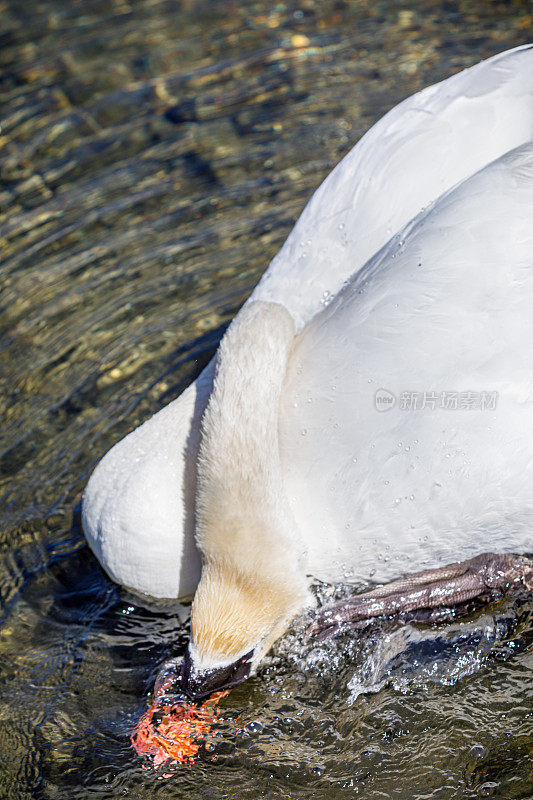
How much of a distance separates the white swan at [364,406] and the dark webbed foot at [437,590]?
11 centimetres

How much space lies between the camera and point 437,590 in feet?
9.71

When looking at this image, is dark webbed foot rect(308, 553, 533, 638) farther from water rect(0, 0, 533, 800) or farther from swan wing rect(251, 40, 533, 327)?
swan wing rect(251, 40, 533, 327)

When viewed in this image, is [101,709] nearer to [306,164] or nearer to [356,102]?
[306,164]

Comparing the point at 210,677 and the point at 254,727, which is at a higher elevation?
the point at 210,677

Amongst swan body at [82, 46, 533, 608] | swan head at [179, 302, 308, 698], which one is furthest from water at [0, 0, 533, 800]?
swan body at [82, 46, 533, 608]

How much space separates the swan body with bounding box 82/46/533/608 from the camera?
258 cm

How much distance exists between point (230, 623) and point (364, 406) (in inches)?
28.5

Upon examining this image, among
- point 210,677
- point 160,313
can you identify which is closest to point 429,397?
point 210,677

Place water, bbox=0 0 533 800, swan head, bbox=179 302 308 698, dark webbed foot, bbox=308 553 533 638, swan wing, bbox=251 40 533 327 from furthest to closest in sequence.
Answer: swan wing, bbox=251 40 533 327
dark webbed foot, bbox=308 553 533 638
swan head, bbox=179 302 308 698
water, bbox=0 0 533 800

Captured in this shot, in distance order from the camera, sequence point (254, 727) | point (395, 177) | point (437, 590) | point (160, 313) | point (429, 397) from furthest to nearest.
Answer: point (160, 313) < point (395, 177) < point (437, 590) < point (254, 727) < point (429, 397)

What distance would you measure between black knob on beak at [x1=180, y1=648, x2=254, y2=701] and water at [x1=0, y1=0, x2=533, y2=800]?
0.24 feet

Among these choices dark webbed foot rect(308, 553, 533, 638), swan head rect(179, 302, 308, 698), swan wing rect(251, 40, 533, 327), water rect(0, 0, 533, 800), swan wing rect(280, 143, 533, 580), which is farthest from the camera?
swan wing rect(251, 40, 533, 327)

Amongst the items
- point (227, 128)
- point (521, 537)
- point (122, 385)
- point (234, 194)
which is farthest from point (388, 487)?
point (227, 128)

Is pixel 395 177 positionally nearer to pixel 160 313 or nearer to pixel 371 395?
pixel 371 395
